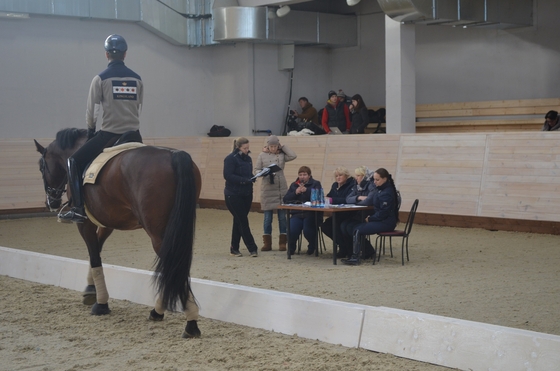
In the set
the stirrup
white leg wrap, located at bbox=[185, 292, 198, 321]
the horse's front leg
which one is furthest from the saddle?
white leg wrap, located at bbox=[185, 292, 198, 321]

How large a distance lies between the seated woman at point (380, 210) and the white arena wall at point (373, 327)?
9.95ft

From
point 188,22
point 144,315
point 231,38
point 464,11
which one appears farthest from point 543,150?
point 188,22

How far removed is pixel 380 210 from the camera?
9.10 metres

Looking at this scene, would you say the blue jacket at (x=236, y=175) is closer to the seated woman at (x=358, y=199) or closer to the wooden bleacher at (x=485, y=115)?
the seated woman at (x=358, y=199)

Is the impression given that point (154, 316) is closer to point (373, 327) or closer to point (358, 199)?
point (373, 327)

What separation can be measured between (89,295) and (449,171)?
716 cm

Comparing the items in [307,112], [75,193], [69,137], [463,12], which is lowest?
[75,193]

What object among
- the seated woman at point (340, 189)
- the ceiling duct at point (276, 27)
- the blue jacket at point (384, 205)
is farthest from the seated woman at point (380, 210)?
the ceiling duct at point (276, 27)

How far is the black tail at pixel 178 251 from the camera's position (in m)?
5.62

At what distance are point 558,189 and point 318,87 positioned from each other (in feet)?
35.3

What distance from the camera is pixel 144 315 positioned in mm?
6566

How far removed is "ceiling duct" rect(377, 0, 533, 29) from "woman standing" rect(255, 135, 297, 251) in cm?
472

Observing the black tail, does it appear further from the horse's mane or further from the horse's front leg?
the horse's mane

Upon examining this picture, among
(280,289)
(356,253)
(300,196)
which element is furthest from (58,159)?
(356,253)
